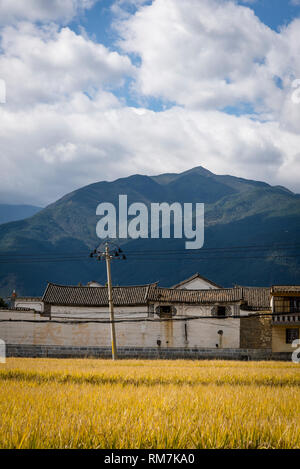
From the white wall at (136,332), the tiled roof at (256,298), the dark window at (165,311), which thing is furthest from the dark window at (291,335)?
the dark window at (165,311)

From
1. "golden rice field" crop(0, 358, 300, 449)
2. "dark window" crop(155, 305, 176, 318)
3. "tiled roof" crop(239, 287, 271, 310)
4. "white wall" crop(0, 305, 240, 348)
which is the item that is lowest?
"white wall" crop(0, 305, 240, 348)

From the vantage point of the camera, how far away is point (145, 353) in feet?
104

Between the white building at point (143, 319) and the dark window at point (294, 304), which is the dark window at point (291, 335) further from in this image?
the white building at point (143, 319)

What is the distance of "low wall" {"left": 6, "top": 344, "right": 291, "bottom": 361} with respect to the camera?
3133 centimetres

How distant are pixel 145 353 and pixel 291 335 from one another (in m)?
14.1

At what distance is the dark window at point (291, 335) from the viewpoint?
3844 cm

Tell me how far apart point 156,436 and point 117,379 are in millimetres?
9387

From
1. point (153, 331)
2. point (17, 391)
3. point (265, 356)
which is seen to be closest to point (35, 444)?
point (17, 391)

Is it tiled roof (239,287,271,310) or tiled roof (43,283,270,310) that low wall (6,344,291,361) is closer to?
tiled roof (43,283,270,310)

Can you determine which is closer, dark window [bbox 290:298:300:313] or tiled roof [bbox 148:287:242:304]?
dark window [bbox 290:298:300:313]

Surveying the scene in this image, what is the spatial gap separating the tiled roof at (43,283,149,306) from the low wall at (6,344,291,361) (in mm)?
10537

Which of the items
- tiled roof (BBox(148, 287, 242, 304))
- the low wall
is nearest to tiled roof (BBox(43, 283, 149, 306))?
tiled roof (BBox(148, 287, 242, 304))

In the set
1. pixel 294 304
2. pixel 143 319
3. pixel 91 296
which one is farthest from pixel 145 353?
pixel 294 304

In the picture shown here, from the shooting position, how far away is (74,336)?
41.9 meters
